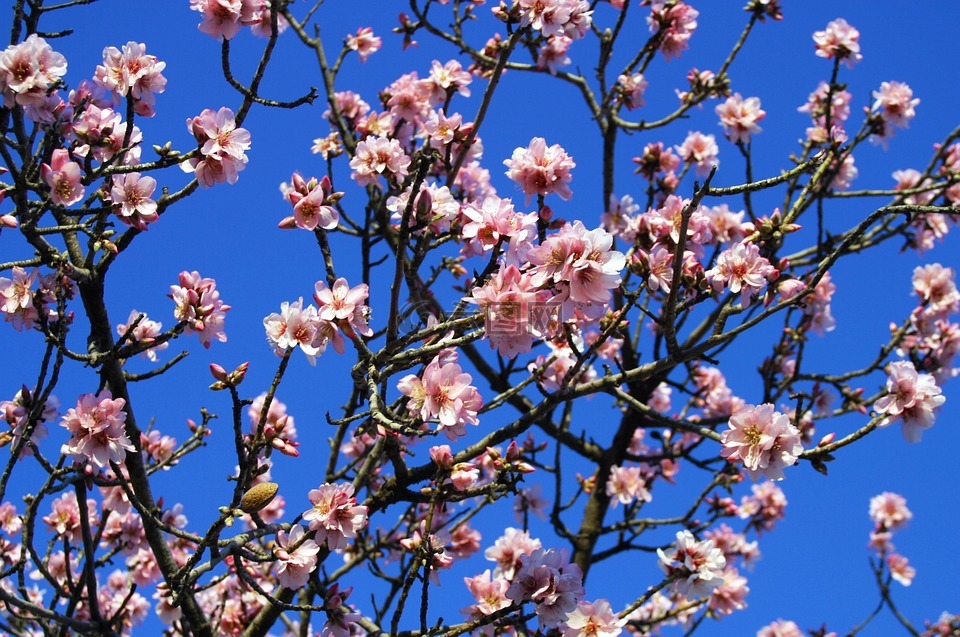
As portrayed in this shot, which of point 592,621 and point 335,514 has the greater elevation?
point 335,514

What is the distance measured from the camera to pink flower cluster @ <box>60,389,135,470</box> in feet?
11.2

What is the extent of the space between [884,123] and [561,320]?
4.51 m

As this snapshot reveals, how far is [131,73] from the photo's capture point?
11.5 feet

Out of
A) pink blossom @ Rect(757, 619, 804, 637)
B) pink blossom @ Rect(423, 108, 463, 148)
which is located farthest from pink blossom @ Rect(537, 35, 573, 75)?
pink blossom @ Rect(757, 619, 804, 637)

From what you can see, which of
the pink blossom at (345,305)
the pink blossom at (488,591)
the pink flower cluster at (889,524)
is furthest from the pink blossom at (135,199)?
the pink flower cluster at (889,524)

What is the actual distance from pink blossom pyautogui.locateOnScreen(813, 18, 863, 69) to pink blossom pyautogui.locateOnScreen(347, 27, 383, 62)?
10.5 ft

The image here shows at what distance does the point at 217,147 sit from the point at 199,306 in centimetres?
69

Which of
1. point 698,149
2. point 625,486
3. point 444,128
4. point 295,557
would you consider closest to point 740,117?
point 698,149

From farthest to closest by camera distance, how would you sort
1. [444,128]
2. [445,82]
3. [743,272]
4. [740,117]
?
[740,117] < [445,82] < [444,128] < [743,272]

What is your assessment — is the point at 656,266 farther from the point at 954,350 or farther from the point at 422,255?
the point at 954,350

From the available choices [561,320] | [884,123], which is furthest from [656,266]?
[884,123]

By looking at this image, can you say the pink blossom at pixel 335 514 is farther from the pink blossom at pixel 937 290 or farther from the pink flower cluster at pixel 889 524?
the pink flower cluster at pixel 889 524

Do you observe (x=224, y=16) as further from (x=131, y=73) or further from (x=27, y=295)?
(x=27, y=295)

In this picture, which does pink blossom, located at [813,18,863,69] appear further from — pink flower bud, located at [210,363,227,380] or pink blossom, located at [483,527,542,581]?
pink flower bud, located at [210,363,227,380]
